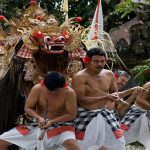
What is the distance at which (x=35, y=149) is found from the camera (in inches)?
249

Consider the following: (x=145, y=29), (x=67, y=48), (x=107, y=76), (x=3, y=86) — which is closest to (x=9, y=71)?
(x=3, y=86)

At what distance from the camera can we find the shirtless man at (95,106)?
6.40 metres

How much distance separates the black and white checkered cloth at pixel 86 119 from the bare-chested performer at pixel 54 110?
12.8 inches

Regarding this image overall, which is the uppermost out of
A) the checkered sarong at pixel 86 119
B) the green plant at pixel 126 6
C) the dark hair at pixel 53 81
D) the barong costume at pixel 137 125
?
the green plant at pixel 126 6

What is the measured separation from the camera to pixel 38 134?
6.19 metres

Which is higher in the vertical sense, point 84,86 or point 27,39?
point 27,39

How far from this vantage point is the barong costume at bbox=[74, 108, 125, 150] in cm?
648

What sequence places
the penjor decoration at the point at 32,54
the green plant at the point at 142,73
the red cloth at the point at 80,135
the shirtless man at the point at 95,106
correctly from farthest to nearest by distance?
the green plant at the point at 142,73 → the penjor decoration at the point at 32,54 → the red cloth at the point at 80,135 → the shirtless man at the point at 95,106

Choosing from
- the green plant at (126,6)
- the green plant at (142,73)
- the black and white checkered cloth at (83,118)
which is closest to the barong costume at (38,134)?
the black and white checkered cloth at (83,118)

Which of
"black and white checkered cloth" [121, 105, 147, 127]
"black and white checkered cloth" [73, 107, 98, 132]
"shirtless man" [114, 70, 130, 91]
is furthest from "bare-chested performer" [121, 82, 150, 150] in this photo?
"black and white checkered cloth" [73, 107, 98, 132]

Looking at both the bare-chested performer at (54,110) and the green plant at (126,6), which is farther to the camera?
the green plant at (126,6)

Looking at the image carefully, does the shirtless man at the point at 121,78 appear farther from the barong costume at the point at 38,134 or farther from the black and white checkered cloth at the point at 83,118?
the barong costume at the point at 38,134

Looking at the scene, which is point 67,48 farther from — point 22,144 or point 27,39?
point 22,144

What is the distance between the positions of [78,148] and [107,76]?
41.9 inches
